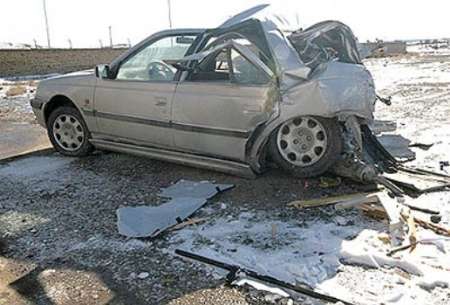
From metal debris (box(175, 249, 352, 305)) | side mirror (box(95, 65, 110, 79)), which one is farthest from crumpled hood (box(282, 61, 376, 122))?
side mirror (box(95, 65, 110, 79))

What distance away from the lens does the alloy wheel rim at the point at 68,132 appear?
6.55m

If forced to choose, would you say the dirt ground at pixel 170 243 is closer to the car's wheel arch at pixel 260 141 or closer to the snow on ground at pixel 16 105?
the car's wheel arch at pixel 260 141

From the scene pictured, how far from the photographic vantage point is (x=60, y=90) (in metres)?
6.50

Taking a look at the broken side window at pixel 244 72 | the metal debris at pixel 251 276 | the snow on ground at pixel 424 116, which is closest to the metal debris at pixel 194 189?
the broken side window at pixel 244 72

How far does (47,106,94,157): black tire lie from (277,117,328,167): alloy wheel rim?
281 centimetres

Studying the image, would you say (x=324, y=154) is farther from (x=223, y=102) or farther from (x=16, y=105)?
(x=16, y=105)

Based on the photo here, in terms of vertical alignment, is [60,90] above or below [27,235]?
above

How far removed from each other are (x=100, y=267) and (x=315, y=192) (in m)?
2.37

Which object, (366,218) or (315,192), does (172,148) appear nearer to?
(315,192)

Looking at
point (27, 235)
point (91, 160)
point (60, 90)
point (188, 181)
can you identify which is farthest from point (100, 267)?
point (60, 90)

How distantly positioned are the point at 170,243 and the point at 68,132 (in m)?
3.38

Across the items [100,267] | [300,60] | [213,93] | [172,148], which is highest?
[300,60]

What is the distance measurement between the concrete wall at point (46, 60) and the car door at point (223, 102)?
24617 millimetres

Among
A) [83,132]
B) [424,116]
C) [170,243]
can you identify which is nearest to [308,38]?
[170,243]
